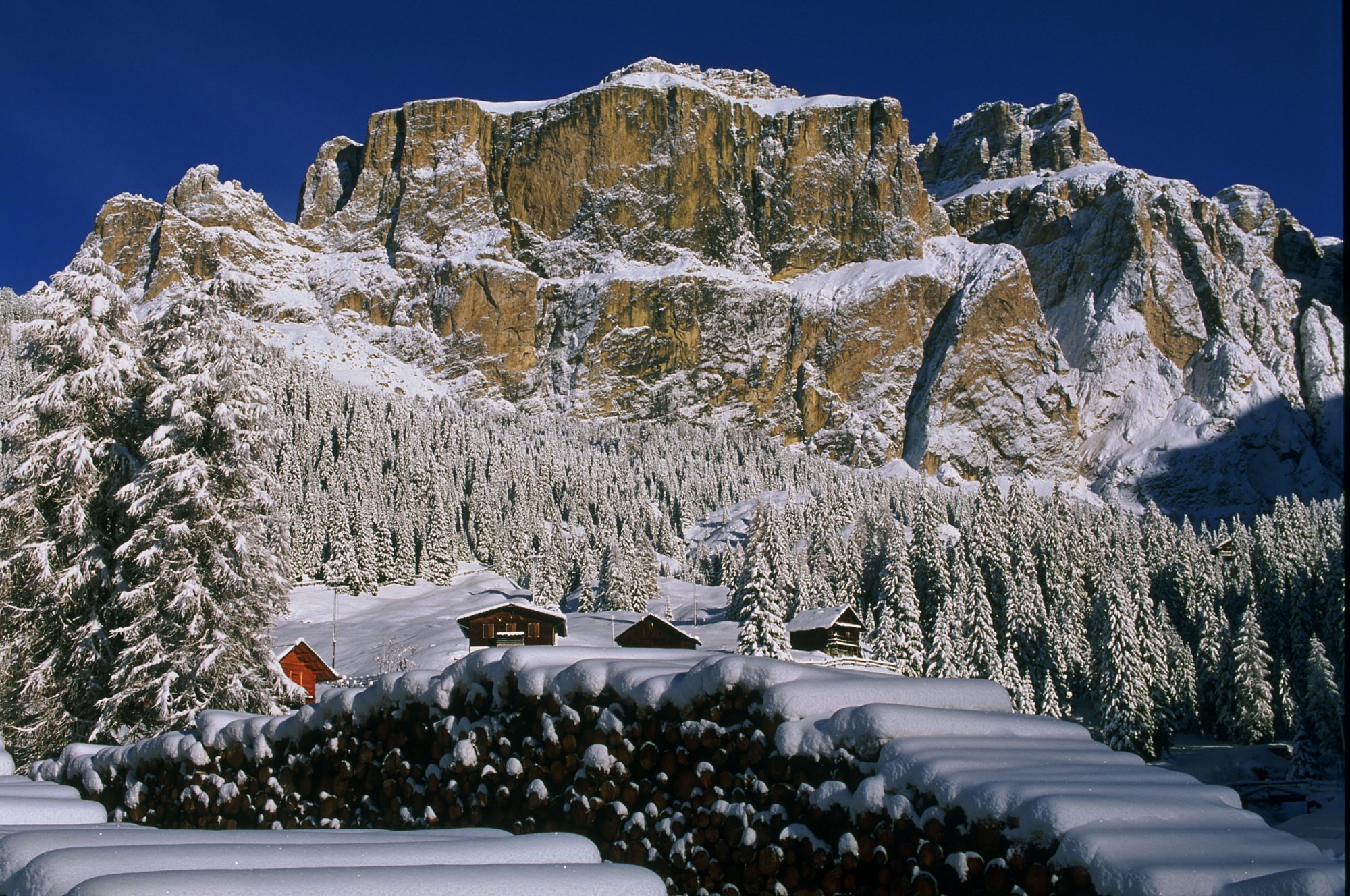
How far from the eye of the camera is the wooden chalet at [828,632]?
5106 cm

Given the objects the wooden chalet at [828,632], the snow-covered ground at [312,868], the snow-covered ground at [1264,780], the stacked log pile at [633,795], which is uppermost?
the snow-covered ground at [312,868]

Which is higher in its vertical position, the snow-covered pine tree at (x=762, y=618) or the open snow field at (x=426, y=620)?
the snow-covered pine tree at (x=762, y=618)

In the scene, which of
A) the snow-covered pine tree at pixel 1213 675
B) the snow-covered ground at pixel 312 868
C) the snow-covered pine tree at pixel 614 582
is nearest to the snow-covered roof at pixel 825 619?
the snow-covered pine tree at pixel 1213 675

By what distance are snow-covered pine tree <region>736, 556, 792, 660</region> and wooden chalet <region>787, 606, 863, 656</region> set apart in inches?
258

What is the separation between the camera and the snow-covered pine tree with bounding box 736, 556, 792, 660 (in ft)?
140

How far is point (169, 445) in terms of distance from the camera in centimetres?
1745

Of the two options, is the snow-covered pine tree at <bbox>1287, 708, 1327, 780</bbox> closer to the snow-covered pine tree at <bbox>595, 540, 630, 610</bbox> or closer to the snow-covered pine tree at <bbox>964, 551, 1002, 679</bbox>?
the snow-covered pine tree at <bbox>964, 551, 1002, 679</bbox>

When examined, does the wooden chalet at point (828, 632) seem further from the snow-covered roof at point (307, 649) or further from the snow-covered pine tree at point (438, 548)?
the snow-covered pine tree at point (438, 548)

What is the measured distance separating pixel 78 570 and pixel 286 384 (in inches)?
4865

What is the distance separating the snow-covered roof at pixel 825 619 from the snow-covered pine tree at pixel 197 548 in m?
35.4

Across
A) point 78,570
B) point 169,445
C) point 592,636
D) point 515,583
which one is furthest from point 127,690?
point 515,583

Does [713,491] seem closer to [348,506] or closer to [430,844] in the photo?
[348,506]

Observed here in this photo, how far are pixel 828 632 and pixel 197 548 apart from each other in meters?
38.0

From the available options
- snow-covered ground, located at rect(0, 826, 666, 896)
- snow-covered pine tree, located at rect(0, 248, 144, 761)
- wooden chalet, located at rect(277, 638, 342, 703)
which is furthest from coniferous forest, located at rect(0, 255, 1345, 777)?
wooden chalet, located at rect(277, 638, 342, 703)
